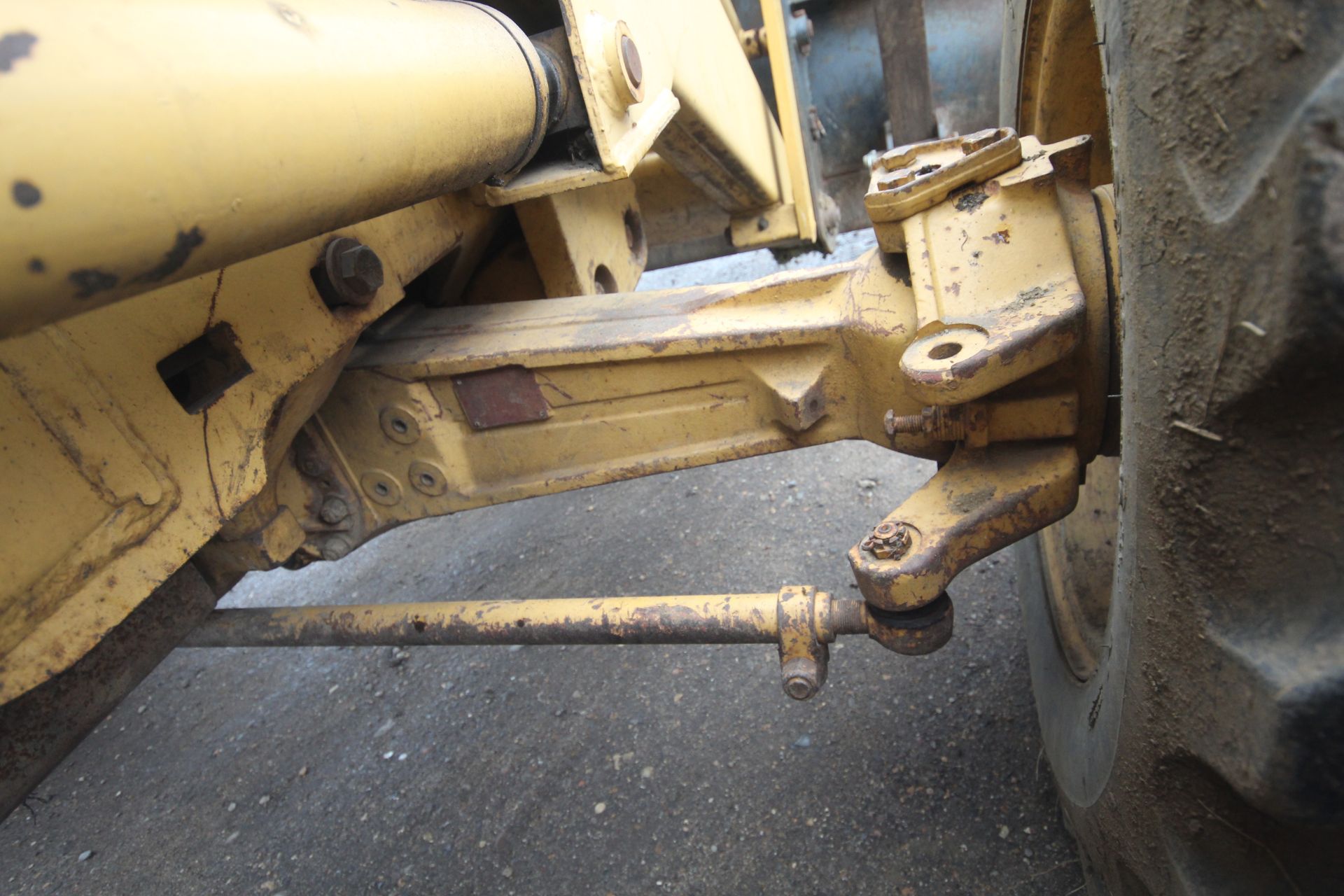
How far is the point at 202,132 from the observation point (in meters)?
0.54

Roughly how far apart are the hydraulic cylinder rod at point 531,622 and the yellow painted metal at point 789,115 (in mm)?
1462

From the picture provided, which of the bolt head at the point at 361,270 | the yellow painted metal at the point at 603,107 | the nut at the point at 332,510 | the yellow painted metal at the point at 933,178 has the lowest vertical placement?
the nut at the point at 332,510

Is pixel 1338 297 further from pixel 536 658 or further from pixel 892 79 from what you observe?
pixel 892 79

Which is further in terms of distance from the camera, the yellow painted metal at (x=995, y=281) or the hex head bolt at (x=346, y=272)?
the hex head bolt at (x=346, y=272)

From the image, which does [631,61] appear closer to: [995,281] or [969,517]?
[995,281]

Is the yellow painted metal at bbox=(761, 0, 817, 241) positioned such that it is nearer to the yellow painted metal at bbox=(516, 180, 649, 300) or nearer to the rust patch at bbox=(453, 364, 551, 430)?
the yellow painted metal at bbox=(516, 180, 649, 300)

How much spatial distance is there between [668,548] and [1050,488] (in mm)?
1490

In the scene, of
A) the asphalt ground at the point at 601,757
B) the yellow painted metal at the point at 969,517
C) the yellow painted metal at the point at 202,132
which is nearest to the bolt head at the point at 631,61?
the yellow painted metal at the point at 202,132

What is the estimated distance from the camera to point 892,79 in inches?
90.0

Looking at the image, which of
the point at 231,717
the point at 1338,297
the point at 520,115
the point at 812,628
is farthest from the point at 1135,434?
the point at 231,717

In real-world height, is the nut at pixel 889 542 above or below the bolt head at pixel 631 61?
below

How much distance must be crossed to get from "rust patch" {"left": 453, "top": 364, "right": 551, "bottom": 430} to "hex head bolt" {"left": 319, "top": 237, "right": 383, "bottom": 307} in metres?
0.22

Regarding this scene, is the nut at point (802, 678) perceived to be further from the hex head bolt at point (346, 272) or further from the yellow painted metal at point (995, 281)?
the hex head bolt at point (346, 272)

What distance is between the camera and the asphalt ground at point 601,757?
1393 mm
